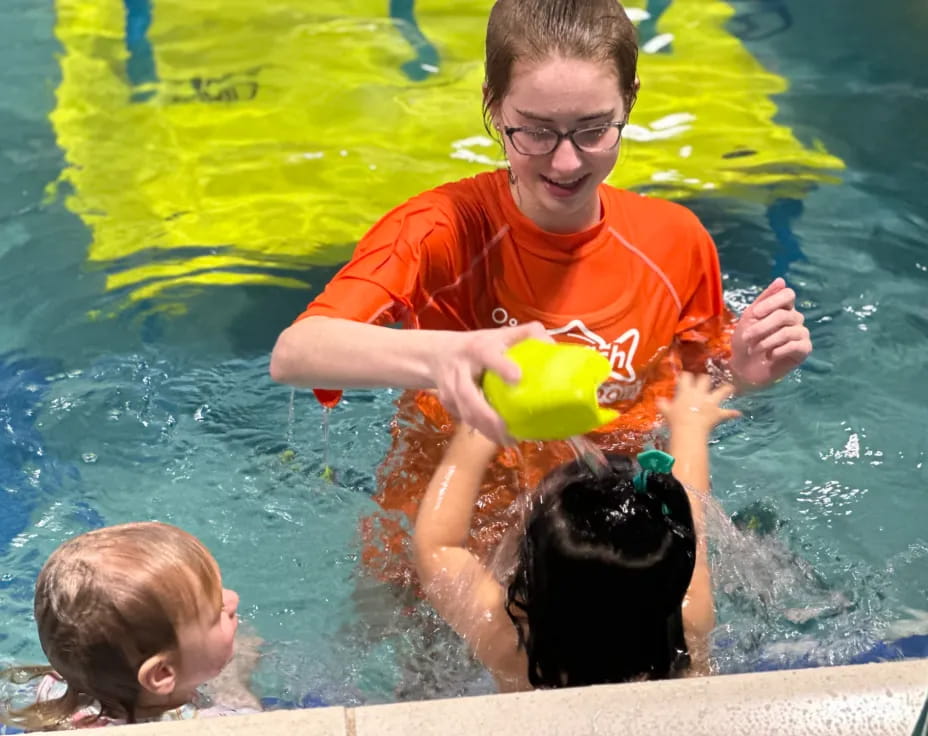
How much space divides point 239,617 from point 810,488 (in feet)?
5.48

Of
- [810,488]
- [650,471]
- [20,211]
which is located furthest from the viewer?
[20,211]

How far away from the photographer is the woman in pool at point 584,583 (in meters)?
2.01

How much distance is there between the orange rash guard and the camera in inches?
105

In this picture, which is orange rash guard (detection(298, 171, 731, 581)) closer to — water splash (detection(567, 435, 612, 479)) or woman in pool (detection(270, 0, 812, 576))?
woman in pool (detection(270, 0, 812, 576))

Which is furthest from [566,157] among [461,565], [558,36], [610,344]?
[461,565]

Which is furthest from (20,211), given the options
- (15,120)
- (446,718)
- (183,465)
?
(446,718)

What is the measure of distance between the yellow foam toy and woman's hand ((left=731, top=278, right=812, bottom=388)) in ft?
3.04

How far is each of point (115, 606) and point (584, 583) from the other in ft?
2.76

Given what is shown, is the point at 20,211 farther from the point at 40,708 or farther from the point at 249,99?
the point at 40,708

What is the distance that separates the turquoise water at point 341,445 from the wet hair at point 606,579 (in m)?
0.47

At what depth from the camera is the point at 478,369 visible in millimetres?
1761

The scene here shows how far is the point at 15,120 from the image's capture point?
5.25 meters

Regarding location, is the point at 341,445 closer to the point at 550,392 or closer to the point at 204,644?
the point at 204,644

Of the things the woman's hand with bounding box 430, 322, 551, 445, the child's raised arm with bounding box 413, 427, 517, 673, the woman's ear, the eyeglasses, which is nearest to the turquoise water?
the child's raised arm with bounding box 413, 427, 517, 673
